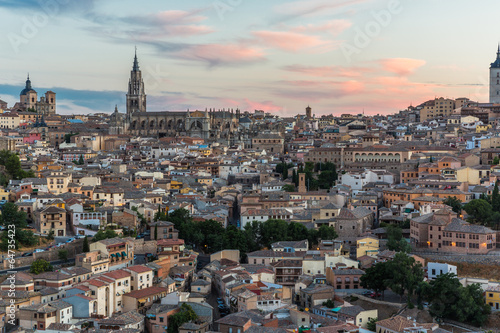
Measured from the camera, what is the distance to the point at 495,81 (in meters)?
70.2

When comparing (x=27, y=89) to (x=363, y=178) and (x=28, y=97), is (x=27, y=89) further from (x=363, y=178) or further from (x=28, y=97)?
(x=363, y=178)

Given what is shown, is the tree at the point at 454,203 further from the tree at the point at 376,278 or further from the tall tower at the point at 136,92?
the tall tower at the point at 136,92

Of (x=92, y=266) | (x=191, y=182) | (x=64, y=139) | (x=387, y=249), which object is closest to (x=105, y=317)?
(x=92, y=266)

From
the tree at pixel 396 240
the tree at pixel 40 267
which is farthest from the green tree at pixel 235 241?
the tree at pixel 40 267

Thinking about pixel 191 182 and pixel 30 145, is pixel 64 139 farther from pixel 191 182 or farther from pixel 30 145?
pixel 191 182

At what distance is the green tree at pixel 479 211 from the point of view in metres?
→ 29.6

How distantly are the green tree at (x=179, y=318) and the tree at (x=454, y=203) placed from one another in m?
14.3

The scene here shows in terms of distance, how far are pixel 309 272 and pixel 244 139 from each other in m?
36.5

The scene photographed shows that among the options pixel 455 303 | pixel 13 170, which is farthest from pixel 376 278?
pixel 13 170

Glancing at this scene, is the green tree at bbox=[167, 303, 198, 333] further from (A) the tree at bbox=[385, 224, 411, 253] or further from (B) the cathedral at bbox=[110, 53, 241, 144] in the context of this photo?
(B) the cathedral at bbox=[110, 53, 241, 144]

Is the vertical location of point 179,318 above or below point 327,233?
below

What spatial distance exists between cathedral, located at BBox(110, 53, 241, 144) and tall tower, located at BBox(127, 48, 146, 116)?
521 centimetres

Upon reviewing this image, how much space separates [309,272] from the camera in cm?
2648

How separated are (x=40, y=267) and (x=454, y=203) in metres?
17.7
